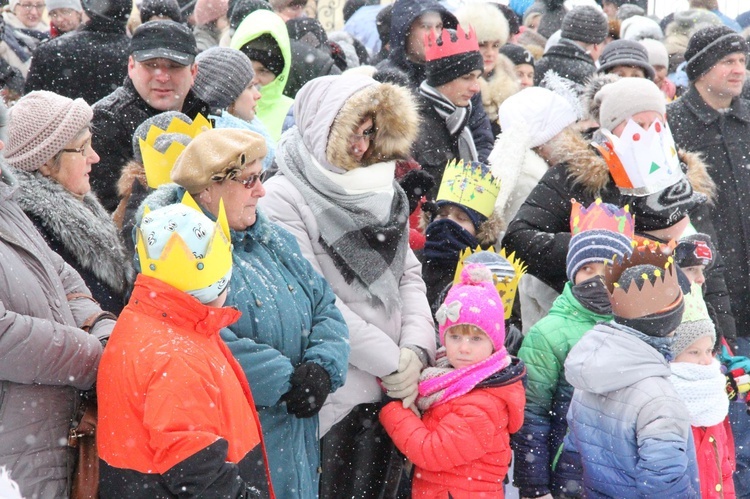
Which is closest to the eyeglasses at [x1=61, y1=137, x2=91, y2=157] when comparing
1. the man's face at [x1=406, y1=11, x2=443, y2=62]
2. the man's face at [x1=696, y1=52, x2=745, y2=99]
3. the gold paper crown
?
the gold paper crown

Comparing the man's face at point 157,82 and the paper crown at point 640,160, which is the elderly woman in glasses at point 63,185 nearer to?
the man's face at point 157,82

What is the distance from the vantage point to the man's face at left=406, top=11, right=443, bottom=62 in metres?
6.49

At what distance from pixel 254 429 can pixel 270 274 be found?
0.66m

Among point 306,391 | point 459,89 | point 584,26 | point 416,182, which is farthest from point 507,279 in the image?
point 584,26

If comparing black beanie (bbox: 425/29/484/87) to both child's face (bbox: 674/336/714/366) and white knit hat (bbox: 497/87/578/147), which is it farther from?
child's face (bbox: 674/336/714/366)

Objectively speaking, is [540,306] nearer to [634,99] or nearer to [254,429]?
[634,99]

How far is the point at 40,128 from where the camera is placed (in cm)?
382

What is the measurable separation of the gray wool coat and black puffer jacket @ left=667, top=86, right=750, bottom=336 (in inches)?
164

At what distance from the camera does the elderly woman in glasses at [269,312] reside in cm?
359

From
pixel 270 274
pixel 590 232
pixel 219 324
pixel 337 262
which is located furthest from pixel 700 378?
pixel 219 324

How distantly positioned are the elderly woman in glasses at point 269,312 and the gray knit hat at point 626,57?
4.17 metres

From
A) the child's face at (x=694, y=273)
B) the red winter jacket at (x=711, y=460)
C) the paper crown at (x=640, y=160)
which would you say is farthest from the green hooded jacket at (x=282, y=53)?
the red winter jacket at (x=711, y=460)

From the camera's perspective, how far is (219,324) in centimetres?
319

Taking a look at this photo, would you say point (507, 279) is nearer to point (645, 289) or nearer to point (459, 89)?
point (645, 289)
